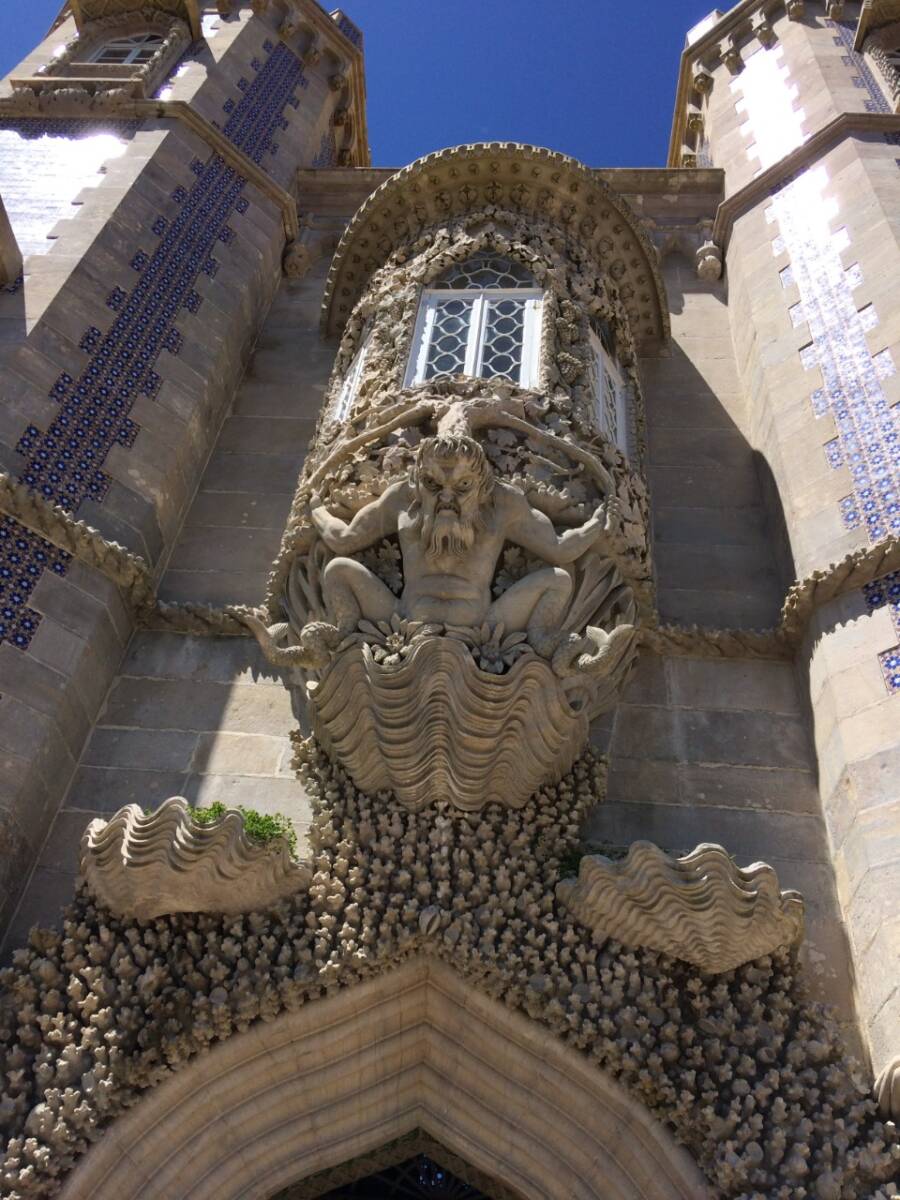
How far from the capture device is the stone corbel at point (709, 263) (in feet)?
41.8

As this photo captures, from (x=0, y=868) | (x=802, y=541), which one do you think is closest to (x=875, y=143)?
(x=802, y=541)

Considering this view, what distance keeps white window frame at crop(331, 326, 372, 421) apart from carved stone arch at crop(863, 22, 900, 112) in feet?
23.8

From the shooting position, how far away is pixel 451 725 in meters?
6.37

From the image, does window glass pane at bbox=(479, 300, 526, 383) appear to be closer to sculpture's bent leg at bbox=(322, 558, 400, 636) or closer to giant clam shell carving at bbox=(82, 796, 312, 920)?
sculpture's bent leg at bbox=(322, 558, 400, 636)

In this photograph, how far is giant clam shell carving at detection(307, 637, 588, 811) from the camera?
6.39 m

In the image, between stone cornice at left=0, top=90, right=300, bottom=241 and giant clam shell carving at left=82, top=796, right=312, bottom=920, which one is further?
stone cornice at left=0, top=90, right=300, bottom=241

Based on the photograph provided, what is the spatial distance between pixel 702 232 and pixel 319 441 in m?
6.67

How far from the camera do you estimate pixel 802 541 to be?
330 inches

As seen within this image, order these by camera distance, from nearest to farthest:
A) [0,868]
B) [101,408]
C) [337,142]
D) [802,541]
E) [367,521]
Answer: [0,868] → [367,521] → [802,541] → [101,408] → [337,142]

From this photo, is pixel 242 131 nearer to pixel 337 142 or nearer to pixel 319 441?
pixel 337 142

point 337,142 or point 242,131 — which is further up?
point 337,142

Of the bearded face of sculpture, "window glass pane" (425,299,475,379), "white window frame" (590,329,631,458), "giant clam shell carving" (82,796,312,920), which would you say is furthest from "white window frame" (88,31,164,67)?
"giant clam shell carving" (82,796,312,920)

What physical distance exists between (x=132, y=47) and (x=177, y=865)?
42.4 feet

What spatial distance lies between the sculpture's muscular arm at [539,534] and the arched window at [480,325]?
1.67 m
